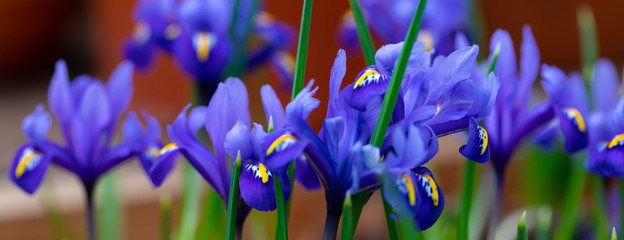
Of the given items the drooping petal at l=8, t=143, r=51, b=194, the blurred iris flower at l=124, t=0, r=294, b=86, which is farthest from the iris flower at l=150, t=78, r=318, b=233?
the blurred iris flower at l=124, t=0, r=294, b=86

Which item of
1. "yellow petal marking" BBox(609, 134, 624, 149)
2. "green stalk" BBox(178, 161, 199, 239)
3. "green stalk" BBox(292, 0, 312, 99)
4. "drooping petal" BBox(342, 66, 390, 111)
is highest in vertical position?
"green stalk" BBox(292, 0, 312, 99)

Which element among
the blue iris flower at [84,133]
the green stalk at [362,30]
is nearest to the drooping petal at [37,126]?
the blue iris flower at [84,133]

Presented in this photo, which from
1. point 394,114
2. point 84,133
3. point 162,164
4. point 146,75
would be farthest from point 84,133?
point 146,75

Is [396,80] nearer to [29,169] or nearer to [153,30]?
[29,169]

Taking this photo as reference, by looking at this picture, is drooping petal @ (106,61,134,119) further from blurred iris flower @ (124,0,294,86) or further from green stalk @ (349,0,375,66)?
green stalk @ (349,0,375,66)

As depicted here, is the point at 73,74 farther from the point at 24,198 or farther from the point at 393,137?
the point at 393,137
